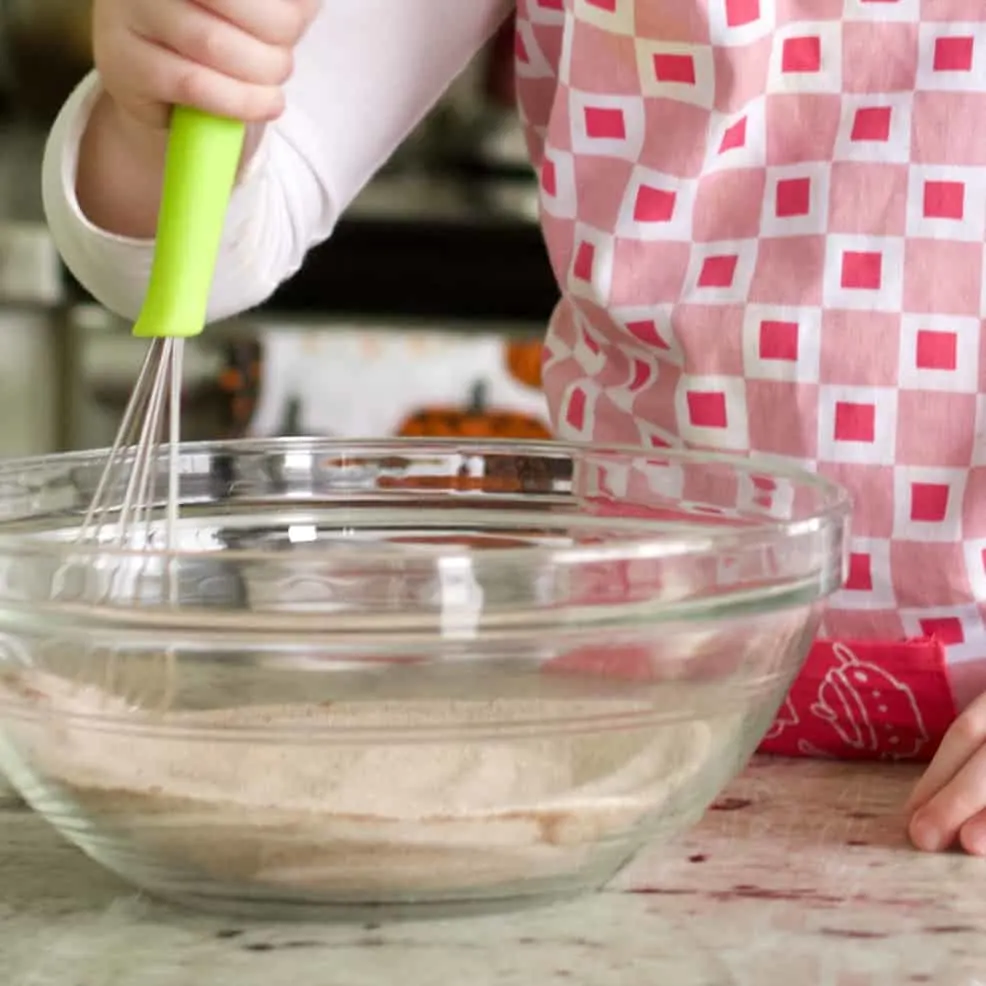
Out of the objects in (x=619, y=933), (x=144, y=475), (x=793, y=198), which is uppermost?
(x=793, y=198)

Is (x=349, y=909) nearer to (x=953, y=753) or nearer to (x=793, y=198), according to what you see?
(x=953, y=753)

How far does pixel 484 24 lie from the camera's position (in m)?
0.80

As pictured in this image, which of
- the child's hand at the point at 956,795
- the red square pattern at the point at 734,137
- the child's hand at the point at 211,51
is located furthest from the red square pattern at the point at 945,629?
the child's hand at the point at 211,51

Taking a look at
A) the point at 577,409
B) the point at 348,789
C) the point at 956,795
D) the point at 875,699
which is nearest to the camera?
the point at 348,789

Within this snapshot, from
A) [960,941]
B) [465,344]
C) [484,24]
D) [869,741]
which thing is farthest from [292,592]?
[465,344]

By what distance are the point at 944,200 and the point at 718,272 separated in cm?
9

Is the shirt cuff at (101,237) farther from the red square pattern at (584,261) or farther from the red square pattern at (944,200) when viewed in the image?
the red square pattern at (944,200)

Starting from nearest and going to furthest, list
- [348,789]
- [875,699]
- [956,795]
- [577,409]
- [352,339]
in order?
1. [348,789]
2. [956,795]
3. [875,699]
4. [577,409]
5. [352,339]

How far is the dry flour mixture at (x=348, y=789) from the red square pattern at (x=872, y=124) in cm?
33

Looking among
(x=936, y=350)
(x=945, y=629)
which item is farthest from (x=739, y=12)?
(x=945, y=629)

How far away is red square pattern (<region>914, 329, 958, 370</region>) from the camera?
64 centimetres

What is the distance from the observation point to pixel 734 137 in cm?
68

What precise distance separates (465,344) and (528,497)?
1115 millimetres

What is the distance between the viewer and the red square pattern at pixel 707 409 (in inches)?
26.7
